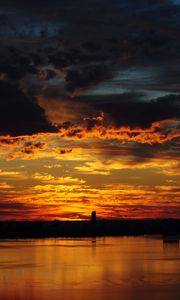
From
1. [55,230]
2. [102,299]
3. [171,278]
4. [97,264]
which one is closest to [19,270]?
[97,264]

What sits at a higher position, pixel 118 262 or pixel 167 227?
pixel 167 227

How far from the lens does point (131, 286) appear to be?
33312 millimetres

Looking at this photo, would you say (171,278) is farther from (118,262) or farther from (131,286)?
(118,262)

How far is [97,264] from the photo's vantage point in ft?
150

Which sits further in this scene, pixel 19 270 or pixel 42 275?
pixel 19 270

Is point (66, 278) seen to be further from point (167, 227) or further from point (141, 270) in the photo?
point (167, 227)

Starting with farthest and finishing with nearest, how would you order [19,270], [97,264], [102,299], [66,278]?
1. [97,264]
2. [19,270]
3. [66,278]
4. [102,299]

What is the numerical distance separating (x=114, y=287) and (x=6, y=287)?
5346 millimetres

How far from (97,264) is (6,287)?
13876 mm

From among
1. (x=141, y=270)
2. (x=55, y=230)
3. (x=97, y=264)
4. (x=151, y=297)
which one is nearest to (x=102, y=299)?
(x=151, y=297)

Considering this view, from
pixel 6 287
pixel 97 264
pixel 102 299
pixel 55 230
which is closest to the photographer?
pixel 102 299

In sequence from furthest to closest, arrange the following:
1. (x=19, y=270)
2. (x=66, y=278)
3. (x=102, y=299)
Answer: (x=19, y=270), (x=66, y=278), (x=102, y=299)

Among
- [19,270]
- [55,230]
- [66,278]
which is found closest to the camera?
[66,278]

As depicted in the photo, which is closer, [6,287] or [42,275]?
[6,287]
